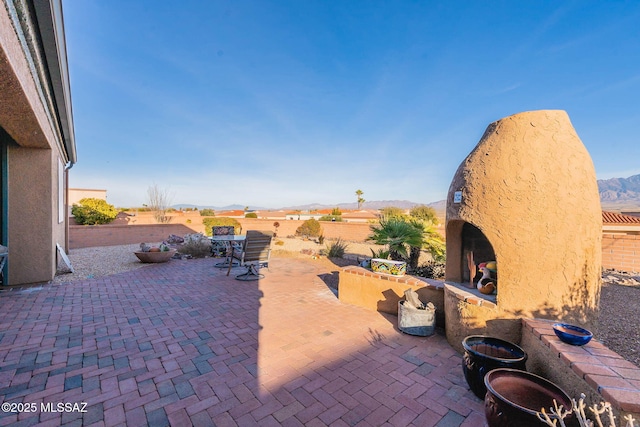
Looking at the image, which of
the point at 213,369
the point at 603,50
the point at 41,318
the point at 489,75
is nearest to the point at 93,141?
the point at 41,318

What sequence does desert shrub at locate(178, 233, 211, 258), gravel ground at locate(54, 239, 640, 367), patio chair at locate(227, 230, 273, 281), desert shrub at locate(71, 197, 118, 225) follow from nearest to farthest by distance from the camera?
gravel ground at locate(54, 239, 640, 367)
patio chair at locate(227, 230, 273, 281)
desert shrub at locate(178, 233, 211, 258)
desert shrub at locate(71, 197, 118, 225)

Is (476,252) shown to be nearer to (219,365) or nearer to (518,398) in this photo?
(518,398)

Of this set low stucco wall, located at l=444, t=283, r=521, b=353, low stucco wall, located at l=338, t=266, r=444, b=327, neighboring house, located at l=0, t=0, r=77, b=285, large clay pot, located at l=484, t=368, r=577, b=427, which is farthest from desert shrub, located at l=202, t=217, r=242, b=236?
large clay pot, located at l=484, t=368, r=577, b=427

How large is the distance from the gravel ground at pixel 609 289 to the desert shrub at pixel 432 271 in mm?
2202

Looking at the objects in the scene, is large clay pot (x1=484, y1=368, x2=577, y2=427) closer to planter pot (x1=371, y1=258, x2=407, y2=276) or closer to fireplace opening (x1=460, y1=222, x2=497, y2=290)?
fireplace opening (x1=460, y1=222, x2=497, y2=290)

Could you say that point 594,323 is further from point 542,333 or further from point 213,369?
point 213,369

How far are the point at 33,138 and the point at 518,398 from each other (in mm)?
8279

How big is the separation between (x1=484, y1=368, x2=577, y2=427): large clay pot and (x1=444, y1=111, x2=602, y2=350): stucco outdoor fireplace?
0.97 meters

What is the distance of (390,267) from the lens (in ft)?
15.7

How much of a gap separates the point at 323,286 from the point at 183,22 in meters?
9.01

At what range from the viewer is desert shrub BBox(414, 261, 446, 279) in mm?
6668

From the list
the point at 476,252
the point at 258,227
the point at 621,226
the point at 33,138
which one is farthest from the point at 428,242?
the point at 621,226

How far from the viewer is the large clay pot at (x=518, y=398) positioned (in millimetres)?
1732

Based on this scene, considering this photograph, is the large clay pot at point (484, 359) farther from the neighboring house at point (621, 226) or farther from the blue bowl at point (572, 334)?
the neighboring house at point (621, 226)
